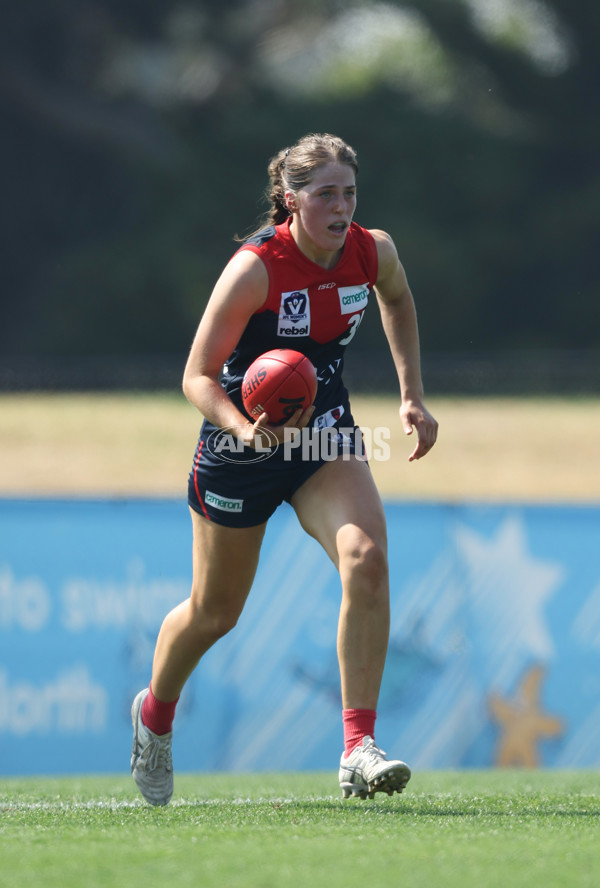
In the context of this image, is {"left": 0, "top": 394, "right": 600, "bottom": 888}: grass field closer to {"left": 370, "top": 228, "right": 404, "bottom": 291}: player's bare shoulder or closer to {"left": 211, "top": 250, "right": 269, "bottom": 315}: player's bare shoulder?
{"left": 211, "top": 250, "right": 269, "bottom": 315}: player's bare shoulder

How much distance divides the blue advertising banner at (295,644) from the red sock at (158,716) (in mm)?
3670

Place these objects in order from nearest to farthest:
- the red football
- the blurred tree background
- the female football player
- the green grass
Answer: the green grass → the red football → the female football player → the blurred tree background

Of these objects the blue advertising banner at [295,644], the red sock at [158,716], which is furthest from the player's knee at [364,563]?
the blue advertising banner at [295,644]

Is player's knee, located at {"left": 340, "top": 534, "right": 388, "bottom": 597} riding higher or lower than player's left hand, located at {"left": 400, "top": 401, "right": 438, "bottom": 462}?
lower

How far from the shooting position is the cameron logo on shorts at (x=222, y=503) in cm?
424

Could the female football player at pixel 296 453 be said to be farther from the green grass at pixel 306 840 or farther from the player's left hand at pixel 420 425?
the green grass at pixel 306 840

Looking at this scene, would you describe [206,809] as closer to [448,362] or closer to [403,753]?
[403,753]

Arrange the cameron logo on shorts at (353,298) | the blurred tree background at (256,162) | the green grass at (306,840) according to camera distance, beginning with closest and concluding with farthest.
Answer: the green grass at (306,840) < the cameron logo on shorts at (353,298) < the blurred tree background at (256,162)

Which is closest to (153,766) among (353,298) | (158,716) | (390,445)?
(158,716)

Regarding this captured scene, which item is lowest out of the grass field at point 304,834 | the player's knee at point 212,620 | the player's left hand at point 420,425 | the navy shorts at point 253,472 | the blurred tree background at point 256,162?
the grass field at point 304,834

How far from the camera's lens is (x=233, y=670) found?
27.3ft

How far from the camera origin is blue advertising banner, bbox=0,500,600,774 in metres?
8.18

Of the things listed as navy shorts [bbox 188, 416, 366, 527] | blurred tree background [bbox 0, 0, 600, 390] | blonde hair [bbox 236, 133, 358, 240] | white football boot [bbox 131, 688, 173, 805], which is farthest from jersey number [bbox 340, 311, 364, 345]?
blurred tree background [bbox 0, 0, 600, 390]

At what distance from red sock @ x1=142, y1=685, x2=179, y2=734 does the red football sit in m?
1.16
